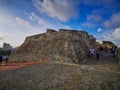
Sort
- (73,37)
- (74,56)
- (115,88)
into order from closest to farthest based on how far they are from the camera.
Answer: (115,88), (74,56), (73,37)

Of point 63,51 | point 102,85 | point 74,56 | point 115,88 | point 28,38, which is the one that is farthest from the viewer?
point 28,38

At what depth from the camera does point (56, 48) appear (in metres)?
20.9

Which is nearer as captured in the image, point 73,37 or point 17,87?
point 17,87

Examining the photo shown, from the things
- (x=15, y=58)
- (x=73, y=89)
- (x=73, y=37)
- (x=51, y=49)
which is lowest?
(x=73, y=89)

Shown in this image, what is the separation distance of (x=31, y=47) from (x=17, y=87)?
1685cm

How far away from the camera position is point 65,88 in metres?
7.69

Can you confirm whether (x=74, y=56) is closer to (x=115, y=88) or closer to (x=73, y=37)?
(x=73, y=37)

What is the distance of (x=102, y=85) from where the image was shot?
812cm

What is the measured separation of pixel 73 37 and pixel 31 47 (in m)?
8.30

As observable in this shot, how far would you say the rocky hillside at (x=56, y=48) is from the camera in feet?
62.9

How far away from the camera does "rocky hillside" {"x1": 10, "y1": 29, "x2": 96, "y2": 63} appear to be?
62.9 feet

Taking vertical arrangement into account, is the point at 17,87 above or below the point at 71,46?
below

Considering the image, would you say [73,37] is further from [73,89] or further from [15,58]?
[73,89]

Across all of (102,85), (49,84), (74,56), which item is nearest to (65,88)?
(49,84)
